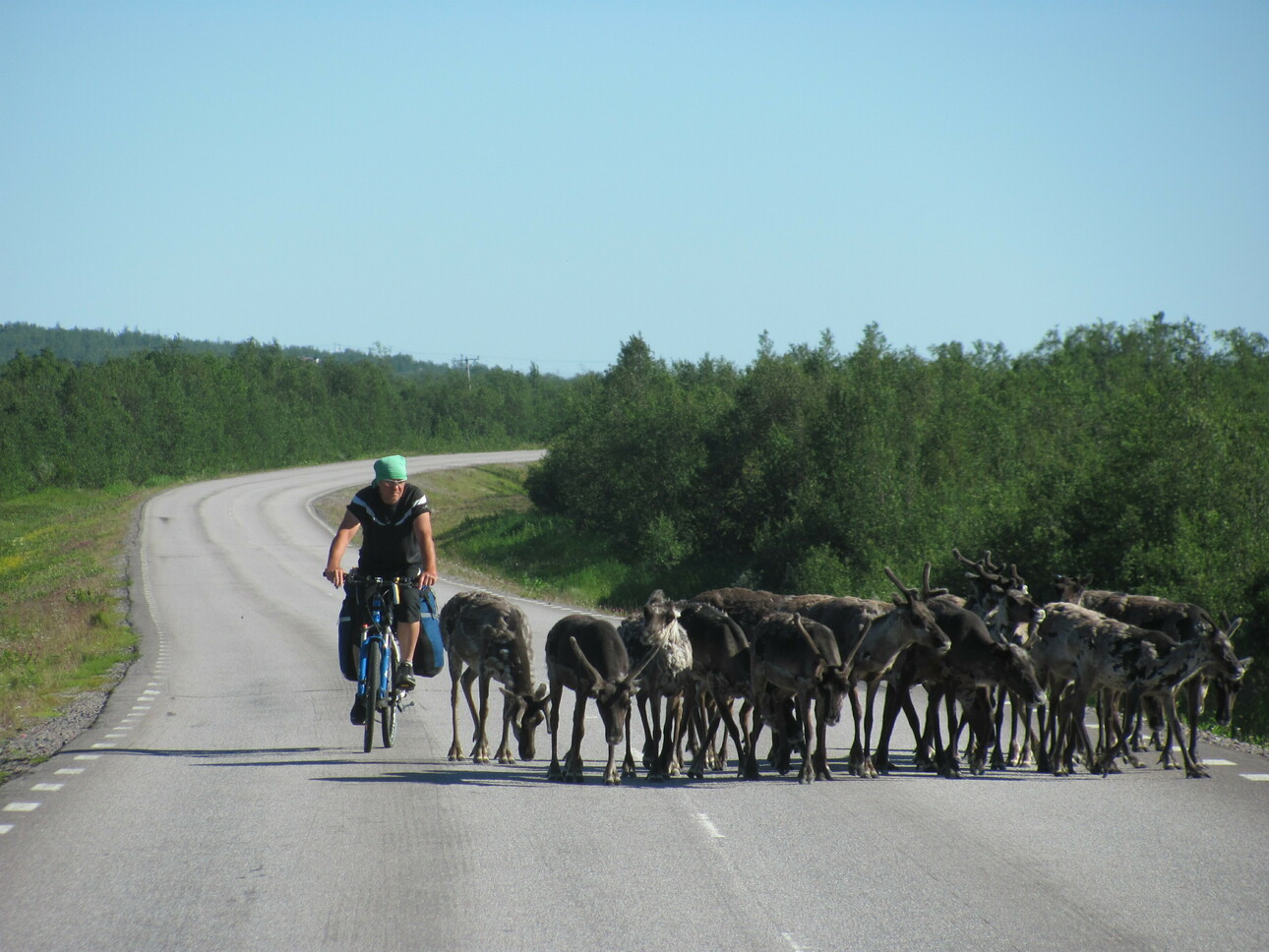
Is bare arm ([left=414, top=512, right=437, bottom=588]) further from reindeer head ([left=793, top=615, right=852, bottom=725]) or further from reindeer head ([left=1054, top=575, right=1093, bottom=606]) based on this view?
reindeer head ([left=1054, top=575, right=1093, bottom=606])

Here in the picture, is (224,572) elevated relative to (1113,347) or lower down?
lower down

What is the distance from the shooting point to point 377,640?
39.9 ft

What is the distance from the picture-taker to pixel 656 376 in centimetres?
8738

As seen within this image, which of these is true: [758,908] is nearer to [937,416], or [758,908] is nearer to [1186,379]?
[1186,379]

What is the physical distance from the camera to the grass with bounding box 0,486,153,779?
2105 cm

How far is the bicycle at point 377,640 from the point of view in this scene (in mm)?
12156

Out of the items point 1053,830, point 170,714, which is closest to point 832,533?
point 170,714

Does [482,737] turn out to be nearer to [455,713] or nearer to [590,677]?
[455,713]

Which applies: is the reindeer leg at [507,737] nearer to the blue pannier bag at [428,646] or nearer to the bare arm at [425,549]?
the blue pannier bag at [428,646]

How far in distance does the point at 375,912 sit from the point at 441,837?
1.83 meters

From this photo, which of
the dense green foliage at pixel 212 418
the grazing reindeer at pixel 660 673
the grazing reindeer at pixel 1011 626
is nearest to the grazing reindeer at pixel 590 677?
the grazing reindeer at pixel 660 673

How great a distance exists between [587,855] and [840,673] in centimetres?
370

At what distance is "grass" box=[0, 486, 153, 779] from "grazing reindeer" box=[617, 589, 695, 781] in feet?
25.5

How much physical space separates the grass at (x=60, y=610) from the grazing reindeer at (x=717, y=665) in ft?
26.9
